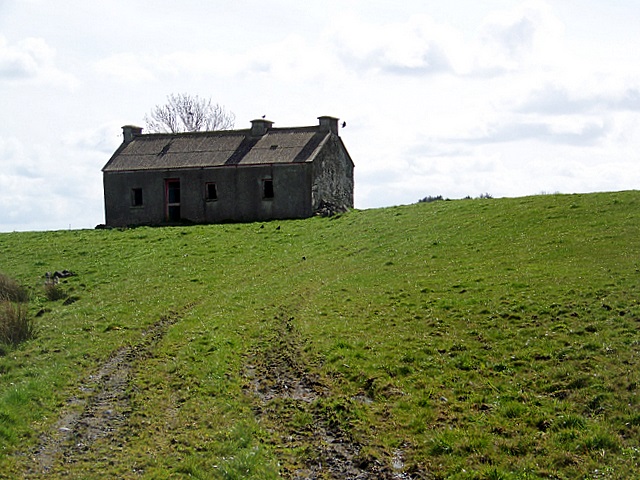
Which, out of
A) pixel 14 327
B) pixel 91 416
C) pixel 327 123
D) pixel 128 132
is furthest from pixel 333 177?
pixel 91 416

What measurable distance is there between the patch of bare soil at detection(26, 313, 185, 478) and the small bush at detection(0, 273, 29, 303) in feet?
32.7

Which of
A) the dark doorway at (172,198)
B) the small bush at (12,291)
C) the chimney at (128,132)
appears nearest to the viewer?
the small bush at (12,291)

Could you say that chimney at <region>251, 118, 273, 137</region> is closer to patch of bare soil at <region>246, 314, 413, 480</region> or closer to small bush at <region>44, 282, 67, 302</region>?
small bush at <region>44, 282, 67, 302</region>

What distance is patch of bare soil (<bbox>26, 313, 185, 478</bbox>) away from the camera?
44.3 feet

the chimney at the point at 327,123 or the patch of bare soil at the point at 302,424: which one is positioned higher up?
the chimney at the point at 327,123

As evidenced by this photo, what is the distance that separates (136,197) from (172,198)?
11.0 feet

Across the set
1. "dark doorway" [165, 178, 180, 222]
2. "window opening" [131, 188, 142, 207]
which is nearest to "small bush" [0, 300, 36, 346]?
"dark doorway" [165, 178, 180, 222]

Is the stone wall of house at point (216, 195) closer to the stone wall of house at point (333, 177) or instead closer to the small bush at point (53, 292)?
the stone wall of house at point (333, 177)

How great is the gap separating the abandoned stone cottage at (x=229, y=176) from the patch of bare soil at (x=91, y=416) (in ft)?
114

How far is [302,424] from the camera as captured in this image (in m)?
14.7

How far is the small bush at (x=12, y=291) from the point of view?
27625 millimetres

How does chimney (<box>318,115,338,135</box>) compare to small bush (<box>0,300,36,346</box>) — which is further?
chimney (<box>318,115,338,135</box>)

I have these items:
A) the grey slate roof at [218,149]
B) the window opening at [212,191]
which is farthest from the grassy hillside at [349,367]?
the grey slate roof at [218,149]

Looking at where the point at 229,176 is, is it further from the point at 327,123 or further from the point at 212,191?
the point at 327,123
